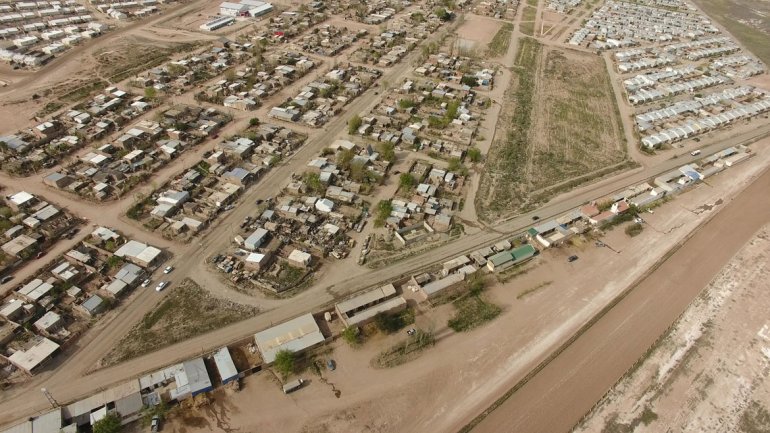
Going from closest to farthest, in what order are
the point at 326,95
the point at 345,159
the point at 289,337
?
the point at 289,337 < the point at 345,159 < the point at 326,95

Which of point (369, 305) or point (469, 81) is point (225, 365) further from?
point (469, 81)

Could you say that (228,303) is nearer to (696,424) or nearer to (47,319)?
(47,319)

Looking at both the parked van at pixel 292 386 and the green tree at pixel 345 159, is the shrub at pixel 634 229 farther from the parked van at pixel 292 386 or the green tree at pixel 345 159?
the parked van at pixel 292 386

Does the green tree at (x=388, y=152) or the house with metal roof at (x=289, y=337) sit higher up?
the green tree at (x=388, y=152)

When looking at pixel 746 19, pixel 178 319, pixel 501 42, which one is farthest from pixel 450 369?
pixel 746 19

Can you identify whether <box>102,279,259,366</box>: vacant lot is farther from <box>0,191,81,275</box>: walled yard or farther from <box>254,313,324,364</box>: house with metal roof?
<box>0,191,81,275</box>: walled yard

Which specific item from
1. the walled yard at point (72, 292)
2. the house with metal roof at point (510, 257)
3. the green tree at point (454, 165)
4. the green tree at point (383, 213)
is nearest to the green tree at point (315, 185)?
the green tree at point (383, 213)
